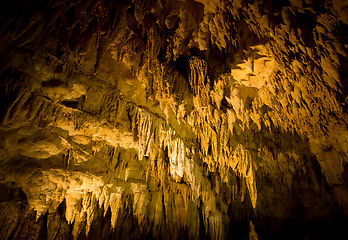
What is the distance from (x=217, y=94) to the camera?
3.73 meters

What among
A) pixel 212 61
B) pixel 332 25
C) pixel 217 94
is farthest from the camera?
pixel 217 94

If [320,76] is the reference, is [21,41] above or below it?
below

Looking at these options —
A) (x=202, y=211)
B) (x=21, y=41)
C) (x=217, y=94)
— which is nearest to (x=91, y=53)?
(x=21, y=41)

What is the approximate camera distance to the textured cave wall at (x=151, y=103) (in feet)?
8.20

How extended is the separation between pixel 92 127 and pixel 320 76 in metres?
3.78

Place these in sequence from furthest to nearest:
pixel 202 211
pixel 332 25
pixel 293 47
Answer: pixel 202 211 → pixel 293 47 → pixel 332 25

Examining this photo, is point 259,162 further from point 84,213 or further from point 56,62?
point 56,62

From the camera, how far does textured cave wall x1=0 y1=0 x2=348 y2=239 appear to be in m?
2.50

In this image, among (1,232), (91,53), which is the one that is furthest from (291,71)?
(1,232)

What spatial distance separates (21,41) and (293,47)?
137 inches

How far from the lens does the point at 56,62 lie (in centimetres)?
282

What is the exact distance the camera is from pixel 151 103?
3.92 meters

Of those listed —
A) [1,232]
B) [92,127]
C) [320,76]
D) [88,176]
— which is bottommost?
[1,232]

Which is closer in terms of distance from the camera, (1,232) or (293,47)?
(293,47)
